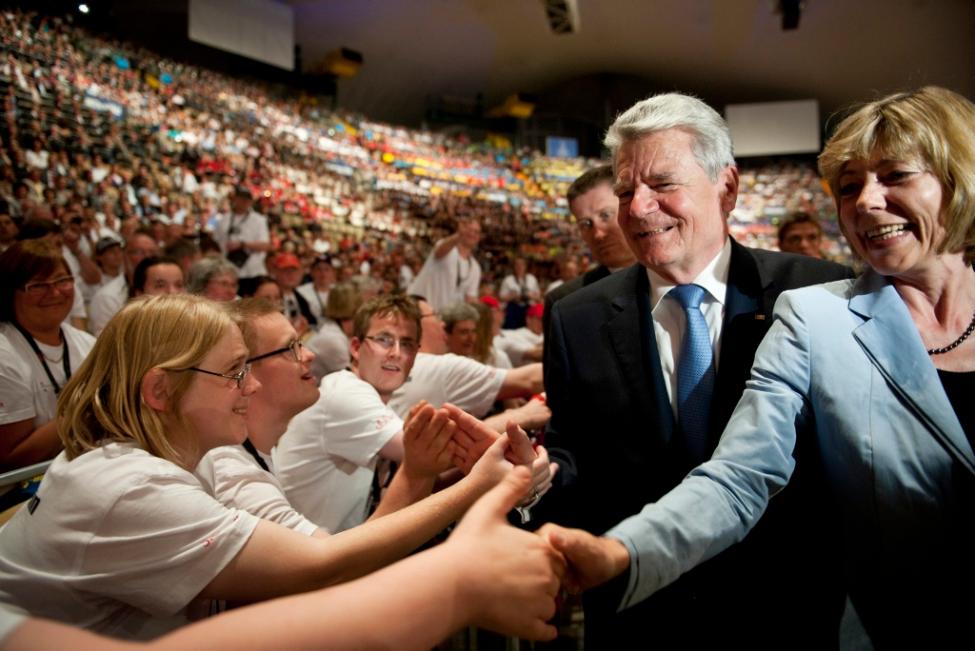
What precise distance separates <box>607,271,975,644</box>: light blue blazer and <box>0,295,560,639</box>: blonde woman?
0.34 m

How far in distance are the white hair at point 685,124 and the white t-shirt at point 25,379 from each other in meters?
2.30

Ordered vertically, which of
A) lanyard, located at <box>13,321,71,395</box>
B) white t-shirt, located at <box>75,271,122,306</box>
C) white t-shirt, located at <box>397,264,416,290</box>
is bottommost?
lanyard, located at <box>13,321,71,395</box>

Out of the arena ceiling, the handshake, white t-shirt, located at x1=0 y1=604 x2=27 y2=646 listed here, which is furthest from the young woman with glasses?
the arena ceiling

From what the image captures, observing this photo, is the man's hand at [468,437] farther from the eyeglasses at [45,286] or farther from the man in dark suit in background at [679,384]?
the eyeglasses at [45,286]

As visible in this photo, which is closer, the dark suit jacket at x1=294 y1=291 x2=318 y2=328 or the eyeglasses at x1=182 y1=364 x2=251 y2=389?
the eyeglasses at x1=182 y1=364 x2=251 y2=389

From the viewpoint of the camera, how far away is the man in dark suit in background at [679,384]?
4.85 ft

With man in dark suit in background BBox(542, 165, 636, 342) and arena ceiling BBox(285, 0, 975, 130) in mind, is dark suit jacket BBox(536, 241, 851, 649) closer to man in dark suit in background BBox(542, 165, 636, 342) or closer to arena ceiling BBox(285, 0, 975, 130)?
man in dark suit in background BBox(542, 165, 636, 342)

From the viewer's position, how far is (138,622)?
131 centimetres

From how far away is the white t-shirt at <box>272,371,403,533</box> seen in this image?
246 centimetres

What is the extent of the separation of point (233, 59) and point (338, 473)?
54.8 feet

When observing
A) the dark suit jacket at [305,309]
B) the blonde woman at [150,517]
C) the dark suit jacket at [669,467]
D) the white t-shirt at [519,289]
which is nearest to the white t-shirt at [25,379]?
the blonde woman at [150,517]

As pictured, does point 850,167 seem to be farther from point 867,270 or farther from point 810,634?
point 810,634

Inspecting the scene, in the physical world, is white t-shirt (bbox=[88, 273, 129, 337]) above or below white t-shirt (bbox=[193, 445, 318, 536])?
above

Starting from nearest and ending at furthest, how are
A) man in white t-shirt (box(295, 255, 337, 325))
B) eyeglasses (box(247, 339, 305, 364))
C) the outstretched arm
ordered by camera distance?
the outstretched arm, eyeglasses (box(247, 339, 305, 364)), man in white t-shirt (box(295, 255, 337, 325))
